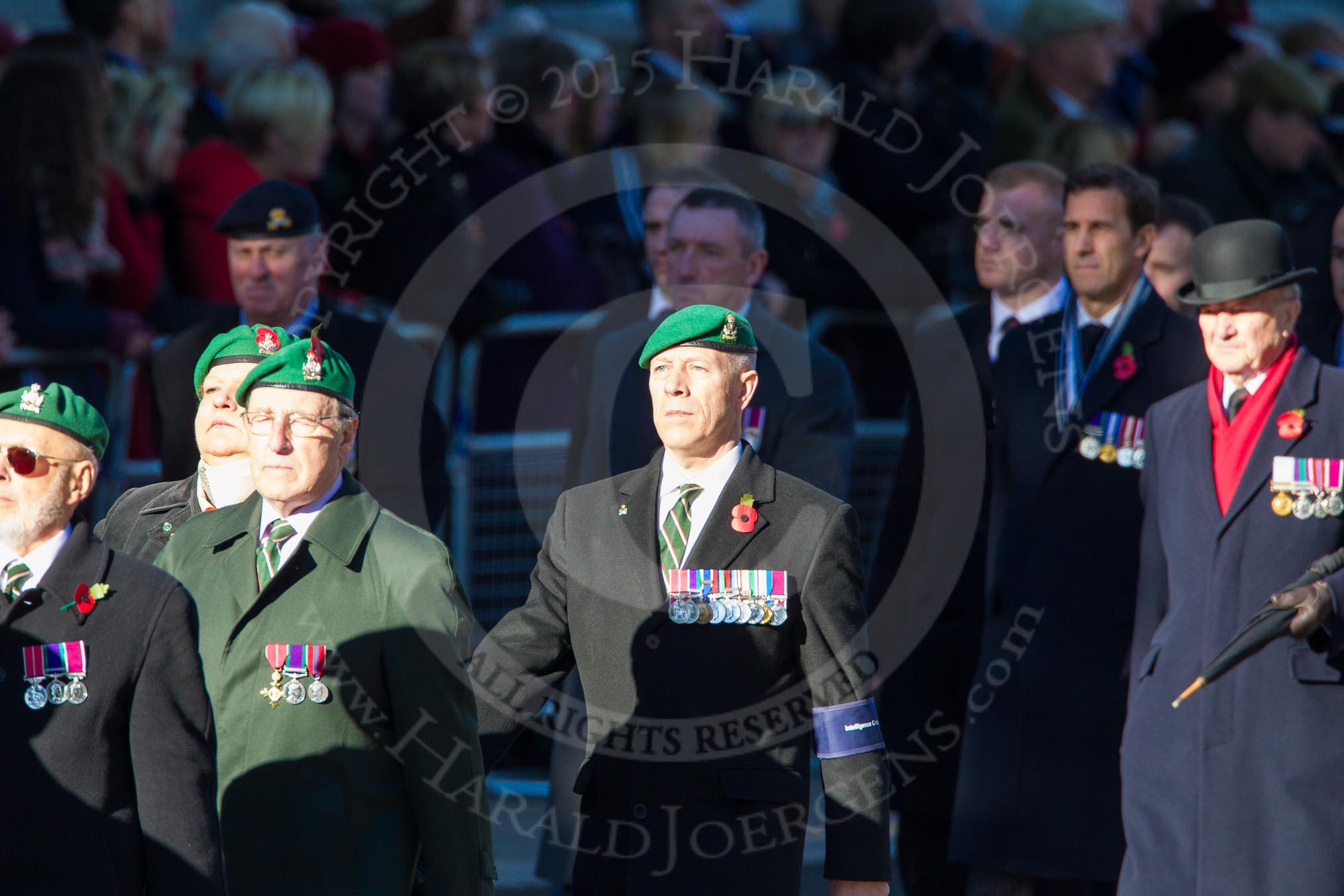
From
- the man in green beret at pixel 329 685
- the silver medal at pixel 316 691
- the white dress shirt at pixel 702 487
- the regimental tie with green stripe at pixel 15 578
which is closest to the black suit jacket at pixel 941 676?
the white dress shirt at pixel 702 487

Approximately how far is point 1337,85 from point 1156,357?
4.61 metres

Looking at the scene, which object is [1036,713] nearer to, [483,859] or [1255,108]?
[483,859]

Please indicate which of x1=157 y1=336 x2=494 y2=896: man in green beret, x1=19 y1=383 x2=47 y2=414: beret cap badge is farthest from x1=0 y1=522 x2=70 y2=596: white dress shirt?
x1=157 y1=336 x2=494 y2=896: man in green beret

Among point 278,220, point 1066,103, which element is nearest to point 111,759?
point 278,220

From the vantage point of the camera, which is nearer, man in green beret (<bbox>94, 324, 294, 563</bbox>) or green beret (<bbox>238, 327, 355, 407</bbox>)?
green beret (<bbox>238, 327, 355, 407</bbox>)

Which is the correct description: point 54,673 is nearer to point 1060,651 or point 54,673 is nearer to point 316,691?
point 316,691

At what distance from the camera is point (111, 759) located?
4352mm

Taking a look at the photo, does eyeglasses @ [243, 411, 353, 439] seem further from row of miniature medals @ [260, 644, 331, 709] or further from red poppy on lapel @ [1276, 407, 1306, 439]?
red poppy on lapel @ [1276, 407, 1306, 439]

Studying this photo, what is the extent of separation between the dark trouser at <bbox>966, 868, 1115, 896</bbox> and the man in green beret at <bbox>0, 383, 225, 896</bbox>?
3.00 metres

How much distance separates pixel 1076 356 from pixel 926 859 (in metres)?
1.72

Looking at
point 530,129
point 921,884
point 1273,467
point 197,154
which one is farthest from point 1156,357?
point 197,154

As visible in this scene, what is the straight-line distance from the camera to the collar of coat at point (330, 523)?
4.81m

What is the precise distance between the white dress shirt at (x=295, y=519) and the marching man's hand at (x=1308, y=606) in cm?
245

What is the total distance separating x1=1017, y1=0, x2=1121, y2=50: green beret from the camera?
9.77 meters
